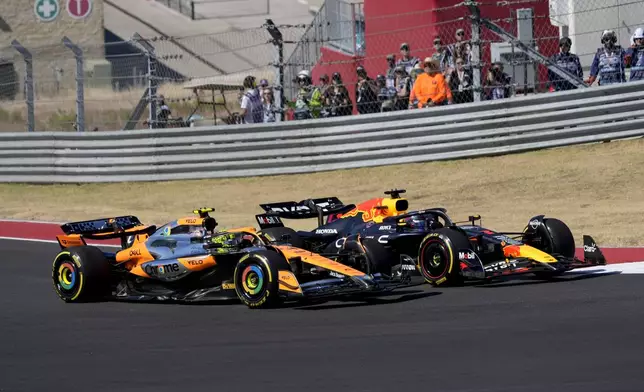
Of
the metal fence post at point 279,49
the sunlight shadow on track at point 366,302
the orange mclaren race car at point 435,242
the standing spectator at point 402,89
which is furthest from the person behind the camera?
the metal fence post at point 279,49

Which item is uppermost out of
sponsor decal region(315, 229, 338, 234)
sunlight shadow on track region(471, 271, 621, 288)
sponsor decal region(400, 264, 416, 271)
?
sponsor decal region(315, 229, 338, 234)

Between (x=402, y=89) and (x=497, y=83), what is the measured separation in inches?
59.4

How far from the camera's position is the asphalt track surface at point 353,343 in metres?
7.64

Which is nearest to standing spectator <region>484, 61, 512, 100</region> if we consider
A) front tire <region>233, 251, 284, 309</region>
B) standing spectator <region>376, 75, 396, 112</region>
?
standing spectator <region>376, 75, 396, 112</region>

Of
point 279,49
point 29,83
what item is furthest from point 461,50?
point 29,83

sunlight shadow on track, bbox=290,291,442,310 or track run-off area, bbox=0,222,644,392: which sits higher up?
sunlight shadow on track, bbox=290,291,442,310

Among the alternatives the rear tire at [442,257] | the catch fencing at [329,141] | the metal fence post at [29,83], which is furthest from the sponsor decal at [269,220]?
the metal fence post at [29,83]

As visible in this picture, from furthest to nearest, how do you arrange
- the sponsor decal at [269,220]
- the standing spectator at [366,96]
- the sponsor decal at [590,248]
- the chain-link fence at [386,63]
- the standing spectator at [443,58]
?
1. the standing spectator at [366,96]
2. the standing spectator at [443,58]
3. the chain-link fence at [386,63]
4. the sponsor decal at [269,220]
5. the sponsor decal at [590,248]

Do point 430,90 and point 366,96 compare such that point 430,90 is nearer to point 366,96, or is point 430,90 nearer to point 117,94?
point 366,96

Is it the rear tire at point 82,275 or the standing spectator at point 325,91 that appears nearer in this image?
the rear tire at point 82,275

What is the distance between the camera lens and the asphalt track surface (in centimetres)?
764

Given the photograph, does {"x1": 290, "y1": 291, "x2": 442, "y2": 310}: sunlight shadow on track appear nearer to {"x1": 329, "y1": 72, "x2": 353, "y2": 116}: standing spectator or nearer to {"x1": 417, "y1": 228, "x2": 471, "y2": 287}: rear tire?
{"x1": 417, "y1": 228, "x2": 471, "y2": 287}: rear tire

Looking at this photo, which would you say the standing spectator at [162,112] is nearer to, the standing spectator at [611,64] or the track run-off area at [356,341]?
the standing spectator at [611,64]

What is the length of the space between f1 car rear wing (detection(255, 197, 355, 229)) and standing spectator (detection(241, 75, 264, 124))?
7821mm
